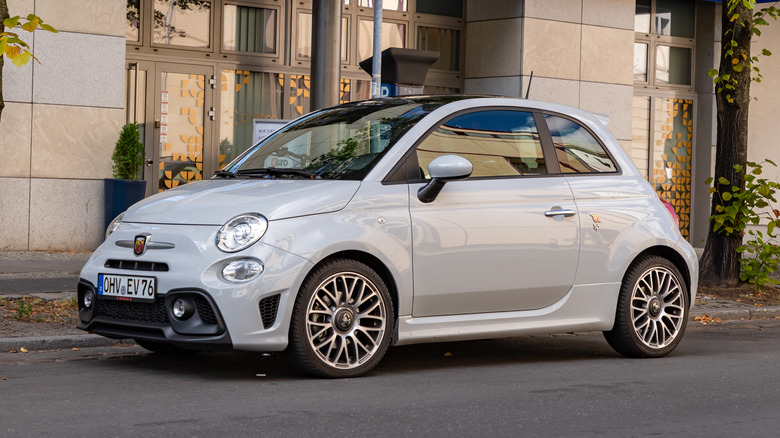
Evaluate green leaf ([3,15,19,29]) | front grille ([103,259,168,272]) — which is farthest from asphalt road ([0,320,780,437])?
green leaf ([3,15,19,29])

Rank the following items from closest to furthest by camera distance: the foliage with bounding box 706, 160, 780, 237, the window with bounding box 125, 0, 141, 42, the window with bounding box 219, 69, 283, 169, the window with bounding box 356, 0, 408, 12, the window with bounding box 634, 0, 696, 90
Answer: the foliage with bounding box 706, 160, 780, 237 < the window with bounding box 125, 0, 141, 42 < the window with bounding box 219, 69, 283, 169 < the window with bounding box 356, 0, 408, 12 < the window with bounding box 634, 0, 696, 90

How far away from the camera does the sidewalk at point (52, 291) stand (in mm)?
7844

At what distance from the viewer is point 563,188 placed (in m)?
7.49

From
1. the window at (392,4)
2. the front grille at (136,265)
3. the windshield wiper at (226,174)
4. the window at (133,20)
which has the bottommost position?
the front grille at (136,265)

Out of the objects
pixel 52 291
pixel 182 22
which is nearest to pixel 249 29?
pixel 182 22

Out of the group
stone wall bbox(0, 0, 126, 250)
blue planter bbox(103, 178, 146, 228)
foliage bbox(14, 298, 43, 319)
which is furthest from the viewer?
blue planter bbox(103, 178, 146, 228)

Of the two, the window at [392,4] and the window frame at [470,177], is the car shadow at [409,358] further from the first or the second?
the window at [392,4]

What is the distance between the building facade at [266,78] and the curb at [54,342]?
664cm

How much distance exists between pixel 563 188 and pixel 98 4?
9152mm

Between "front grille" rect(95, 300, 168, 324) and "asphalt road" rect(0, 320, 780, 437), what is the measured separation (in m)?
0.36

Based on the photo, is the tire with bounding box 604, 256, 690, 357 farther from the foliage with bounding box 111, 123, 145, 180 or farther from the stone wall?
the stone wall

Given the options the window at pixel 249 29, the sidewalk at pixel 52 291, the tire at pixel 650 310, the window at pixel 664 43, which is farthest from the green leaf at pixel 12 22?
the window at pixel 664 43

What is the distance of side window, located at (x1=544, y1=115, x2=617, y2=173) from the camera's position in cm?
767

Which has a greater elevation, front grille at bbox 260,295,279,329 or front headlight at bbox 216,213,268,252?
front headlight at bbox 216,213,268,252
